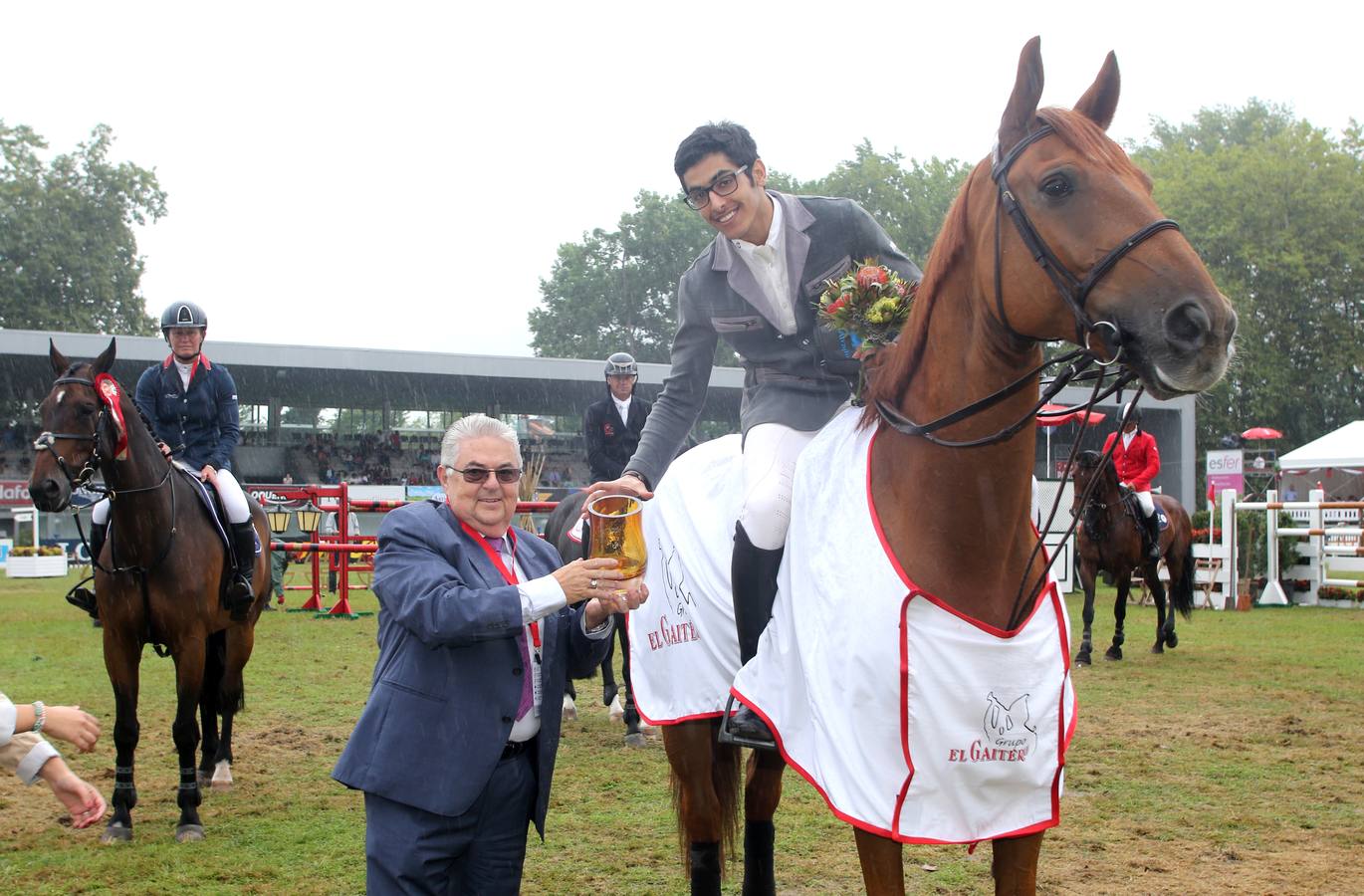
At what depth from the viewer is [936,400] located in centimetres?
276

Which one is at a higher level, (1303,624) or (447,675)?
(447,675)

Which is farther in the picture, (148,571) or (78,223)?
(78,223)

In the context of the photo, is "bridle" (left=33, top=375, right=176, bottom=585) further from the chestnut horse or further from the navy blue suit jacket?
the chestnut horse

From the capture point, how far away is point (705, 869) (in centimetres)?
384

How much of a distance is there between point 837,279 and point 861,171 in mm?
49672

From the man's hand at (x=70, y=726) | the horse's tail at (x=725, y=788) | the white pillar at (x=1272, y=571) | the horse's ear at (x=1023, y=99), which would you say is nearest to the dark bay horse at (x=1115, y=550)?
the white pillar at (x=1272, y=571)

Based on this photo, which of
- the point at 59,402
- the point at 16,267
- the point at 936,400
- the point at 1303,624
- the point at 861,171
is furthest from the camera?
the point at 861,171

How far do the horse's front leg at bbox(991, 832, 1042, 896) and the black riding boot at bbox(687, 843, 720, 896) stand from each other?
4.48ft

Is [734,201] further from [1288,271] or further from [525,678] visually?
[1288,271]

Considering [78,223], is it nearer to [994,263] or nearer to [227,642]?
[227,642]

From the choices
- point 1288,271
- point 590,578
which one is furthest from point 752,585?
point 1288,271

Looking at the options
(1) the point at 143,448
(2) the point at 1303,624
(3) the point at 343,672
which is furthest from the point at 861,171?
(1) the point at 143,448

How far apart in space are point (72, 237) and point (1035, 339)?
153 ft

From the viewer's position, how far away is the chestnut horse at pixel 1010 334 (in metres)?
2.27
